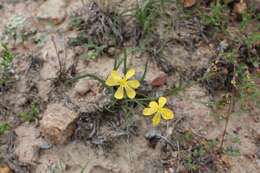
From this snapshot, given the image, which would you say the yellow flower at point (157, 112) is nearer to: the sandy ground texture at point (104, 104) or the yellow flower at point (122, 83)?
the yellow flower at point (122, 83)

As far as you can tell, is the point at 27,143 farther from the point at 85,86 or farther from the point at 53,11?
the point at 53,11

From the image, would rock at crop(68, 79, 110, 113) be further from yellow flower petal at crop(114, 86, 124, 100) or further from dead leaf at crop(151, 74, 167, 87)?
dead leaf at crop(151, 74, 167, 87)

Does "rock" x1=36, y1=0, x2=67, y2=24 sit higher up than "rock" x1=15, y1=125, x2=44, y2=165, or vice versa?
"rock" x1=36, y1=0, x2=67, y2=24

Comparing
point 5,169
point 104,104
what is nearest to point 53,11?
point 104,104

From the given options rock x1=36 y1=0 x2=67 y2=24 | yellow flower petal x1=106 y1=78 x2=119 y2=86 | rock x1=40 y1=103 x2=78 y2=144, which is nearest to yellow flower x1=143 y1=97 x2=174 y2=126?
yellow flower petal x1=106 y1=78 x2=119 y2=86

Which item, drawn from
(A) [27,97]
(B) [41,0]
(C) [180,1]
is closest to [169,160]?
(A) [27,97]

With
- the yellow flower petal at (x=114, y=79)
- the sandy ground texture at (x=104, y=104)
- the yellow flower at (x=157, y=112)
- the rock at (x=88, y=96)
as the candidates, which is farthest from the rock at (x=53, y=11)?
the yellow flower at (x=157, y=112)
